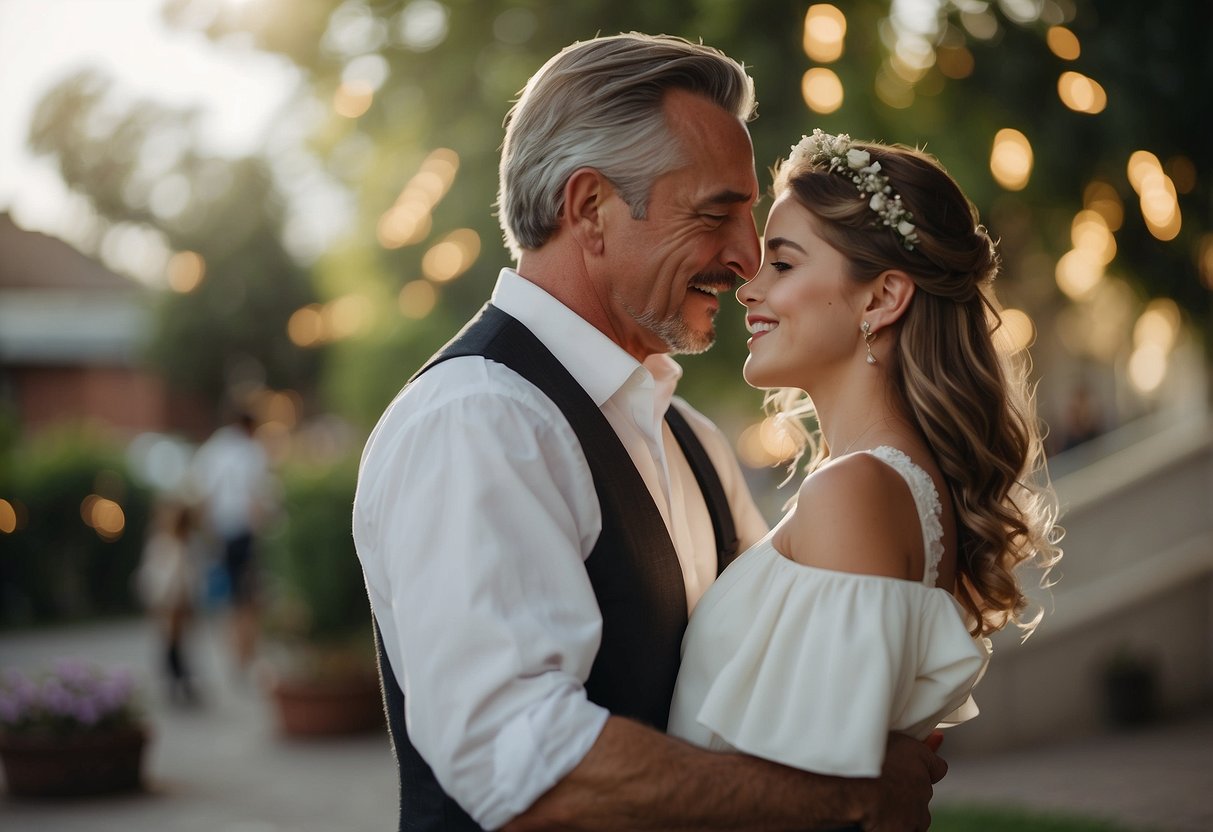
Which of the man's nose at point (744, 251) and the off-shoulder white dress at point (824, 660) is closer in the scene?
the off-shoulder white dress at point (824, 660)

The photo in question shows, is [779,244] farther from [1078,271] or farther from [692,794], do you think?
[1078,271]

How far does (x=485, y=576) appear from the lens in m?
1.86

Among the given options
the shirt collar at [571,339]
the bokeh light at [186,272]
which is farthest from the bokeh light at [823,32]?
the bokeh light at [186,272]

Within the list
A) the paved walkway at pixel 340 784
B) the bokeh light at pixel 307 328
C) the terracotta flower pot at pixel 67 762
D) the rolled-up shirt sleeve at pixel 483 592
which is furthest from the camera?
the bokeh light at pixel 307 328

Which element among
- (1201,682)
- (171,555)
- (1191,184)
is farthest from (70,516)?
(1191,184)

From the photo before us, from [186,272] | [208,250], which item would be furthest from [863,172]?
[208,250]

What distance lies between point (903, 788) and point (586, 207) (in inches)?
46.1

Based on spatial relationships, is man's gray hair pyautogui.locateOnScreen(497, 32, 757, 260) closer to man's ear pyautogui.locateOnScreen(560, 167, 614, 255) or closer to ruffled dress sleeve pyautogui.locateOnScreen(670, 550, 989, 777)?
man's ear pyautogui.locateOnScreen(560, 167, 614, 255)

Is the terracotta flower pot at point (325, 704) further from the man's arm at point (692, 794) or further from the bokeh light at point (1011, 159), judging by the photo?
the man's arm at point (692, 794)

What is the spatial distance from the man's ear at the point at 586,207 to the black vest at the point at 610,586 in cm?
25

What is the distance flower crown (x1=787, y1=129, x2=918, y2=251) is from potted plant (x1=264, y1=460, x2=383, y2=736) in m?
6.41

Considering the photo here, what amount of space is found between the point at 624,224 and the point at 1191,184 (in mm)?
4139

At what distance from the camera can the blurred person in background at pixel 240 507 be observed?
10.9 meters

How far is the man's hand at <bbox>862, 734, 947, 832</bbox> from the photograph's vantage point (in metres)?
2.05
